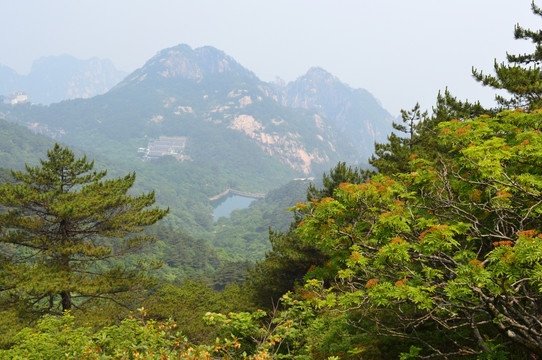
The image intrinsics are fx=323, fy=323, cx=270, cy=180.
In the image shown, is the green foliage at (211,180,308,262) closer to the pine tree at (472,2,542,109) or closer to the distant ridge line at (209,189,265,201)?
the distant ridge line at (209,189,265,201)

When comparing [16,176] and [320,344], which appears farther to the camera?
[16,176]

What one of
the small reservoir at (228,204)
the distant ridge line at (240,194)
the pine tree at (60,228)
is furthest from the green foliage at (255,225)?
the pine tree at (60,228)

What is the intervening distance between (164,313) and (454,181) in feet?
49.4

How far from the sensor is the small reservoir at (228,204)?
168m

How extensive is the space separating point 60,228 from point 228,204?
169784 millimetres

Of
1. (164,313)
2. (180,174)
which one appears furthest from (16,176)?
(180,174)

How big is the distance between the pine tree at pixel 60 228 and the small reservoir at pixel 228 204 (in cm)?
14675

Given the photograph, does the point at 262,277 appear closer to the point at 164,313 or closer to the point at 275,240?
the point at 275,240

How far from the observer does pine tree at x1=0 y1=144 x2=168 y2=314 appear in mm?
13320

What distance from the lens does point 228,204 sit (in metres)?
184

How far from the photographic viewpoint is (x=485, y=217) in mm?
6414

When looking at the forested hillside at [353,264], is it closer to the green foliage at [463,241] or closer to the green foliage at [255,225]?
the green foliage at [463,241]

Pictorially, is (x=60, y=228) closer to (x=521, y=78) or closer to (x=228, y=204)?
(x=521, y=78)

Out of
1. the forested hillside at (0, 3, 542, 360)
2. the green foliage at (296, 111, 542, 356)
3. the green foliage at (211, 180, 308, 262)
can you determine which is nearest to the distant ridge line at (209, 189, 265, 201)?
the green foliage at (211, 180, 308, 262)
